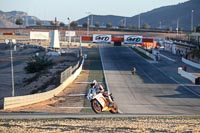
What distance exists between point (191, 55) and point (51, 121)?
85269 millimetres

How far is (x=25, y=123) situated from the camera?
2022cm

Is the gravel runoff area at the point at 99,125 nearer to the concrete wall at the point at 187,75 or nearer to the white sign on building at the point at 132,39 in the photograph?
the concrete wall at the point at 187,75

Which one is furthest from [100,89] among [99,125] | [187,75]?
[187,75]

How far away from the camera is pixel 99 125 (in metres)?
19.6

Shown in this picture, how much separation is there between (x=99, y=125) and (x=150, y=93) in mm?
32507

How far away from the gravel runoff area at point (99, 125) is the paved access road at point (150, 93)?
306 inches

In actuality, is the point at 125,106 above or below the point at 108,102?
below

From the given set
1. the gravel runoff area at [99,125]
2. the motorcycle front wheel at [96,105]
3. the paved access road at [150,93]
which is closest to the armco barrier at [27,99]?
the paved access road at [150,93]

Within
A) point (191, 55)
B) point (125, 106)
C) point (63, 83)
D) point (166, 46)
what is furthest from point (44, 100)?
point (166, 46)

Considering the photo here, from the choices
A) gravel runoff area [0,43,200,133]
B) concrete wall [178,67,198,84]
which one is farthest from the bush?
gravel runoff area [0,43,200,133]

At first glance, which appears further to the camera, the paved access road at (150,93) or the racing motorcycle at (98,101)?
the paved access road at (150,93)

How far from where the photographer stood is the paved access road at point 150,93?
3834cm

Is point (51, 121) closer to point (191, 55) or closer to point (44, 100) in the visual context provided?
point (44, 100)

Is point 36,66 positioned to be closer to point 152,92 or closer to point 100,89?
point 152,92
